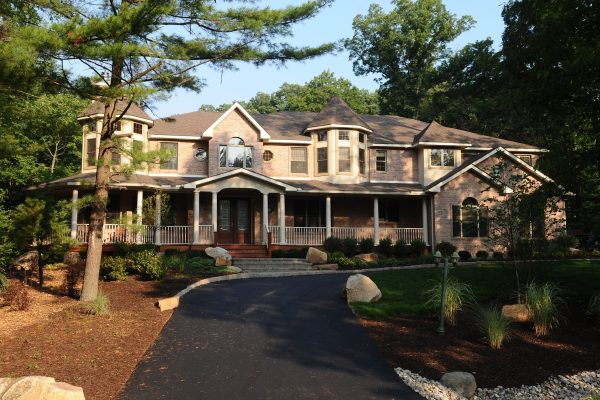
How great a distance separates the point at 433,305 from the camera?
11.6 meters

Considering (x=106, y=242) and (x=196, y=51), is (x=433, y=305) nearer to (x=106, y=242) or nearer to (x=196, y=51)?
(x=196, y=51)

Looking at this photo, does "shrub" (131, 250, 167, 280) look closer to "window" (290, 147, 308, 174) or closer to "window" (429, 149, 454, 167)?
"window" (290, 147, 308, 174)

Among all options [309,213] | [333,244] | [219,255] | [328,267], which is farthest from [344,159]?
[219,255]

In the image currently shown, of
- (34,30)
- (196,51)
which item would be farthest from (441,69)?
(34,30)

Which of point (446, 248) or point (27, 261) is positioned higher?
point (446, 248)

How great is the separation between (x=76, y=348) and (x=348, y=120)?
65.7 feet

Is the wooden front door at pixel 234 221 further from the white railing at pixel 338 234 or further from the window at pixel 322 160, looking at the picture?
the window at pixel 322 160

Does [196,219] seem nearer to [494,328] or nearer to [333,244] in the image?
[333,244]

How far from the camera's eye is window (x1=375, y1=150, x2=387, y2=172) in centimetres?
2780

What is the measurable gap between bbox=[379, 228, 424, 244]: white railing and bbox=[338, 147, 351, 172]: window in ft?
12.2

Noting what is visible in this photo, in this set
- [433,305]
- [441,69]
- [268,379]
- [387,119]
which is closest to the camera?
[268,379]

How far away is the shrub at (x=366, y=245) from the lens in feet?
78.1

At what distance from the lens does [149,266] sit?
15.9 m

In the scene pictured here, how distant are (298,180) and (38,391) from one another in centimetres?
2135
